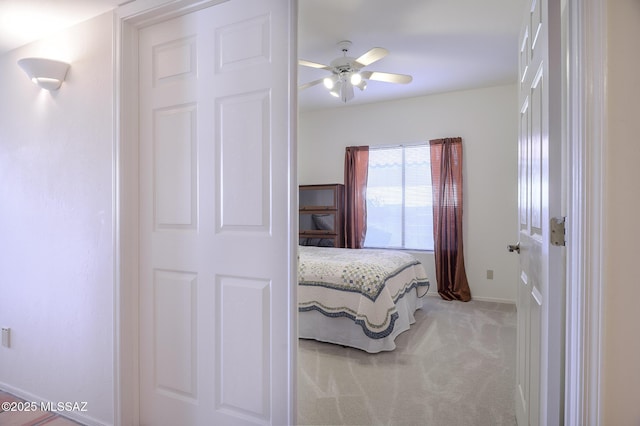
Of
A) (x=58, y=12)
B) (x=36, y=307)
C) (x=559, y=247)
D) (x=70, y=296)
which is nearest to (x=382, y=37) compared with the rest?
(x=58, y=12)

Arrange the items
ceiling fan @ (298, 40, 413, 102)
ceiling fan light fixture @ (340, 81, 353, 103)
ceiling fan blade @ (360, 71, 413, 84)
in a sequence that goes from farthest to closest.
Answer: ceiling fan light fixture @ (340, 81, 353, 103) < ceiling fan blade @ (360, 71, 413, 84) < ceiling fan @ (298, 40, 413, 102)

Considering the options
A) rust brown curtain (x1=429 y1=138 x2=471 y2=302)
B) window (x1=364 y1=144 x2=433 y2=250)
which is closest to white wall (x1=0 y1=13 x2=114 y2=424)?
window (x1=364 y1=144 x2=433 y2=250)

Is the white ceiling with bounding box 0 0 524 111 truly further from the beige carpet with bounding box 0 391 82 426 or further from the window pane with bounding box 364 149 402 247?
the beige carpet with bounding box 0 391 82 426

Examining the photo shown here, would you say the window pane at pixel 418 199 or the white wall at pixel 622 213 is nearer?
the white wall at pixel 622 213

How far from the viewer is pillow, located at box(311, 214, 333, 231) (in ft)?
16.7

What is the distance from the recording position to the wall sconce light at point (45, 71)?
1.85 metres

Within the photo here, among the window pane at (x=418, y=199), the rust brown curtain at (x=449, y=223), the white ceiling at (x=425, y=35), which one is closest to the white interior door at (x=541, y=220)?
the white ceiling at (x=425, y=35)

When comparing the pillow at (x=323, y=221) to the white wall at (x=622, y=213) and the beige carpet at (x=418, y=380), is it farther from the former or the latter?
the white wall at (x=622, y=213)

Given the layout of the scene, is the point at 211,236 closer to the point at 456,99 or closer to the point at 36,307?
the point at 36,307

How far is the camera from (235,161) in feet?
4.99

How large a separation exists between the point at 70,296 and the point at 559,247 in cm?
236

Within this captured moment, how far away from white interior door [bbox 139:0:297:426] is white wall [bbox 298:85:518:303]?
3.65 meters

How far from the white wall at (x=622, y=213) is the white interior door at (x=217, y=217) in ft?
3.34

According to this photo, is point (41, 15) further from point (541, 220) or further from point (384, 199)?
point (384, 199)
